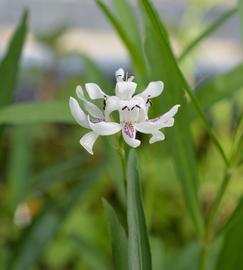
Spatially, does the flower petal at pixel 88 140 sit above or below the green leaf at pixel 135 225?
above

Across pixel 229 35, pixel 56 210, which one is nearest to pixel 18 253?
pixel 56 210

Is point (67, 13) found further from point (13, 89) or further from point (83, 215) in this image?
point (13, 89)

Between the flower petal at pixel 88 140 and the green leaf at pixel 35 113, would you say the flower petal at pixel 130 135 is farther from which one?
the green leaf at pixel 35 113

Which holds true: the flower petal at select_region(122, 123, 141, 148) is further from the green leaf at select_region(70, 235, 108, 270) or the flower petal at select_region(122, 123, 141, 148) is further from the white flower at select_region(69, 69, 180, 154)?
the green leaf at select_region(70, 235, 108, 270)

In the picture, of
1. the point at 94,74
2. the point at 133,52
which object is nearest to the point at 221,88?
the point at 133,52

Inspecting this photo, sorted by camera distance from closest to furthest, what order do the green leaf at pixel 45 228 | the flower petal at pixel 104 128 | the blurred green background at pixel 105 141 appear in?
the flower petal at pixel 104 128
the blurred green background at pixel 105 141
the green leaf at pixel 45 228

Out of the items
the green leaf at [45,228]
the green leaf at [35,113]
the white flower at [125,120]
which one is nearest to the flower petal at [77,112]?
the white flower at [125,120]

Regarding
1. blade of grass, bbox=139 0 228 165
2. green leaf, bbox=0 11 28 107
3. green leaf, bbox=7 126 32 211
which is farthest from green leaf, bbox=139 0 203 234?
green leaf, bbox=7 126 32 211
